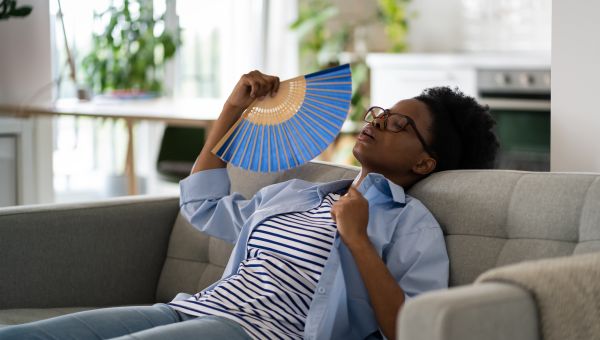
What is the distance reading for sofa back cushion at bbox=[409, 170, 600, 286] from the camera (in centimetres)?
175

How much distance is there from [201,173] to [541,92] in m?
3.55

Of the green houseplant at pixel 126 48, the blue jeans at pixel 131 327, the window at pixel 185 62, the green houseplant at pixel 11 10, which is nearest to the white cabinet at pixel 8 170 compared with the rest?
the green houseplant at pixel 11 10

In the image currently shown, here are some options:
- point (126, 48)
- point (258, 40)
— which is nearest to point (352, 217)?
point (126, 48)

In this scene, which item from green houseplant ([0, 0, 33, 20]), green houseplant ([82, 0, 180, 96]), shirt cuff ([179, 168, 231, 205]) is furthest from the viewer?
green houseplant ([82, 0, 180, 96])

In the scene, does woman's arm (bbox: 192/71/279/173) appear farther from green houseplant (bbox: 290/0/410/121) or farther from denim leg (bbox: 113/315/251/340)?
green houseplant (bbox: 290/0/410/121)

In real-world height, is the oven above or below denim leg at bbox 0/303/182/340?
above

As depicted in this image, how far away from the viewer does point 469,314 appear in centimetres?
124

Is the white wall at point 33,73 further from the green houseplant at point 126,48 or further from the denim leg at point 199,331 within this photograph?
the denim leg at point 199,331

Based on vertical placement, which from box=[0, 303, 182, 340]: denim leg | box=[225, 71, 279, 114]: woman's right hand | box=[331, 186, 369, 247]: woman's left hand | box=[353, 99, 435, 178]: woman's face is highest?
box=[225, 71, 279, 114]: woman's right hand

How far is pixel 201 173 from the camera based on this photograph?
231 cm

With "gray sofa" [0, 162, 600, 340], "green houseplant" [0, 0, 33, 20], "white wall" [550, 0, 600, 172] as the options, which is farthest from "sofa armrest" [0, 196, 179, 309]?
"green houseplant" [0, 0, 33, 20]

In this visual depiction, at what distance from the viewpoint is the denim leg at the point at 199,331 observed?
168cm

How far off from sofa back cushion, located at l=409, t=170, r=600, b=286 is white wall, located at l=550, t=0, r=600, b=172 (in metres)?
0.51

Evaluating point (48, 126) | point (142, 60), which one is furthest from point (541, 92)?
point (48, 126)
